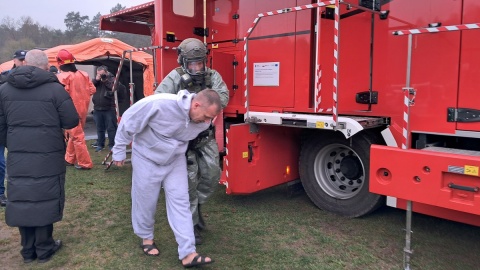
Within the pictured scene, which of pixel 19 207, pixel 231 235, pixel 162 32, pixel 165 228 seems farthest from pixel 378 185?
pixel 162 32

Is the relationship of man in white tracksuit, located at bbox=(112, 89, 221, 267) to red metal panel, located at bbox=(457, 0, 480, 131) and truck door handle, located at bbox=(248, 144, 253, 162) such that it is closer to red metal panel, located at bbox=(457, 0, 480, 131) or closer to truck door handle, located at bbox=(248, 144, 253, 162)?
truck door handle, located at bbox=(248, 144, 253, 162)

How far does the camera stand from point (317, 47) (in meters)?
4.37

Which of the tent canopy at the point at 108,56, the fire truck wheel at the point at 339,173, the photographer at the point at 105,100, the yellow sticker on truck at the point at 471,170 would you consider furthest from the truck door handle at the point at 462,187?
the tent canopy at the point at 108,56

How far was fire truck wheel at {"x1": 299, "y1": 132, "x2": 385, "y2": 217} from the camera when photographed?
4.34m

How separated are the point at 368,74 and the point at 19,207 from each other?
11.3 ft

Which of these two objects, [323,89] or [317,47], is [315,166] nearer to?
[323,89]

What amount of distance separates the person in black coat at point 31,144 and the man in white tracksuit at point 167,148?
67cm

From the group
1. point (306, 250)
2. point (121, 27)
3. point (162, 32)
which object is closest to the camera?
point (306, 250)

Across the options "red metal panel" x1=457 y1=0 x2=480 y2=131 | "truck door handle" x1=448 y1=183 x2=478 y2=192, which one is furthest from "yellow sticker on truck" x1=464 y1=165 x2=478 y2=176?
"red metal panel" x1=457 y1=0 x2=480 y2=131

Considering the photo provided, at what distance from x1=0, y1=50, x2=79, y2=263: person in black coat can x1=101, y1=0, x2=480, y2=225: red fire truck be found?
1855mm

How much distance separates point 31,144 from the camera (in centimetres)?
354

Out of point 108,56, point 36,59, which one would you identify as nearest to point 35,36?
point 108,56

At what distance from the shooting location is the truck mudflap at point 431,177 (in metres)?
3.11

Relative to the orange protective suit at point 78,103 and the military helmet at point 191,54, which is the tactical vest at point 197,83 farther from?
the orange protective suit at point 78,103
